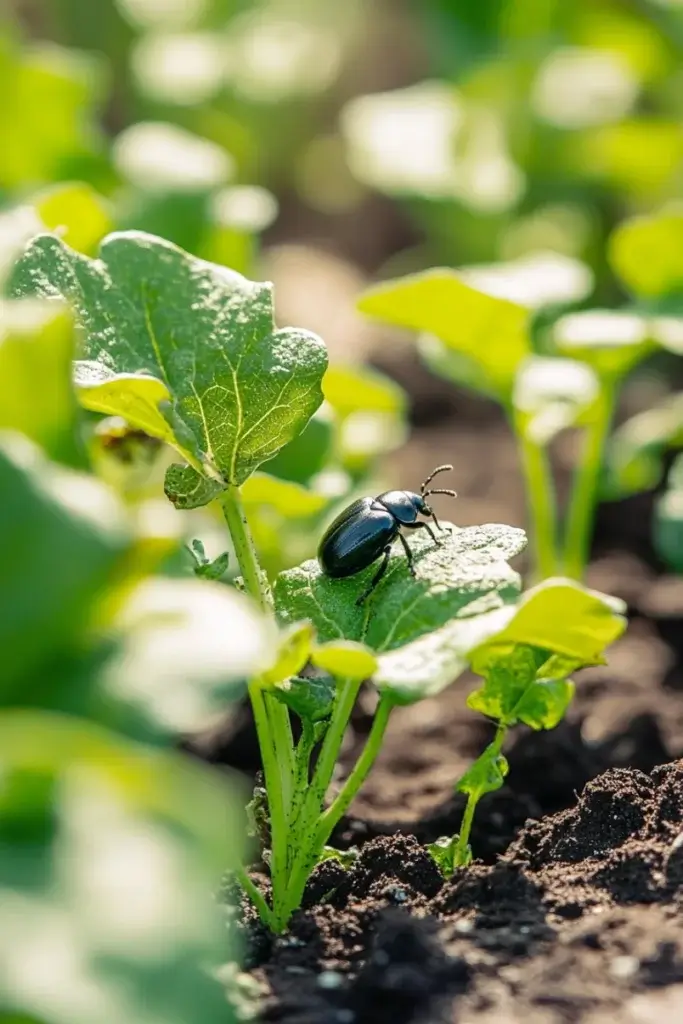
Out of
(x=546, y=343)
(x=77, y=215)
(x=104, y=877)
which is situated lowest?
(x=104, y=877)

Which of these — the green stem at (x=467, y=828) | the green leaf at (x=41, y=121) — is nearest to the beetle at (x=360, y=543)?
the green stem at (x=467, y=828)

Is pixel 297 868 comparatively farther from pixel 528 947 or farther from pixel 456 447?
pixel 456 447

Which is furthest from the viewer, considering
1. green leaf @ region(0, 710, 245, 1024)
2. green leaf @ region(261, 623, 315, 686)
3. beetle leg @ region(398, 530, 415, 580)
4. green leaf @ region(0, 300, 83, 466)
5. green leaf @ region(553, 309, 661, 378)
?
green leaf @ region(553, 309, 661, 378)

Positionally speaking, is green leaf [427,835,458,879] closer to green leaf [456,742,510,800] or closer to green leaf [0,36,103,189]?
green leaf [456,742,510,800]

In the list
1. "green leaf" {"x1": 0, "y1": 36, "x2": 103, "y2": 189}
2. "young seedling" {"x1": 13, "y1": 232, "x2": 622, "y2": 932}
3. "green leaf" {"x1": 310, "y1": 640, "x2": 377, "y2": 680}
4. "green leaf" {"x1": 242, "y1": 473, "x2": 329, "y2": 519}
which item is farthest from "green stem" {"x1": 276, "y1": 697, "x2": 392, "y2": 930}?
"green leaf" {"x1": 0, "y1": 36, "x2": 103, "y2": 189}

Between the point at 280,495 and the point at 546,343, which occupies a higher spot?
the point at 546,343

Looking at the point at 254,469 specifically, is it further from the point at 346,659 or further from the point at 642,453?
the point at 642,453

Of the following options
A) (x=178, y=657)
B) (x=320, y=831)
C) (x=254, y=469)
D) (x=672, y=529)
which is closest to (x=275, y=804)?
(x=320, y=831)
